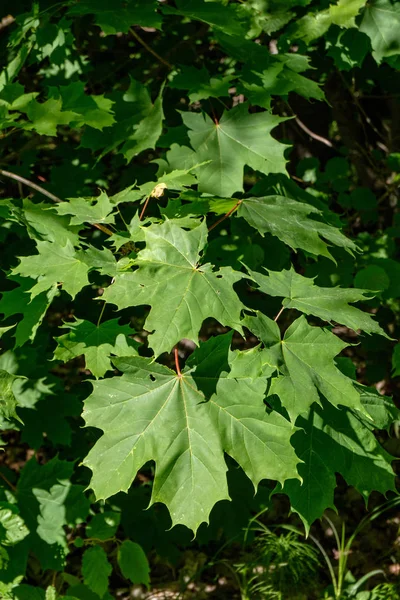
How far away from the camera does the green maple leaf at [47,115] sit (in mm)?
2148

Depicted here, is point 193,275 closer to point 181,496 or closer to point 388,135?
point 181,496

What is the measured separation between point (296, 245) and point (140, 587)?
2.17 metres

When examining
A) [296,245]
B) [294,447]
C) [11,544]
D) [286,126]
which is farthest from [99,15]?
[11,544]

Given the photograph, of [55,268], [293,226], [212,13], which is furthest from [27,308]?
[212,13]

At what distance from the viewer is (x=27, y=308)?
210 centimetres

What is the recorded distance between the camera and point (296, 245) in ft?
6.71

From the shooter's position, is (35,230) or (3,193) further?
(3,193)

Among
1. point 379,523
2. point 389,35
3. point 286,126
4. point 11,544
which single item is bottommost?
point 379,523

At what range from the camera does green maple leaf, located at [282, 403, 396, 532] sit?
187 centimetres

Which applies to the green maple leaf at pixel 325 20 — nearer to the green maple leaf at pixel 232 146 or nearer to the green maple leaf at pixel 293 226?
the green maple leaf at pixel 232 146

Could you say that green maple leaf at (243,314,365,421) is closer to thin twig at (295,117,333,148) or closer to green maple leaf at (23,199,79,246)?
green maple leaf at (23,199,79,246)

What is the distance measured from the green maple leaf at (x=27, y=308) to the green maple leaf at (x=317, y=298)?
0.69 metres

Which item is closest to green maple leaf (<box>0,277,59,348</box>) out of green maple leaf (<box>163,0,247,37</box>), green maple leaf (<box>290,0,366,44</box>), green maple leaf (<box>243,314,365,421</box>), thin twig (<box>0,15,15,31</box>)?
green maple leaf (<box>243,314,365,421</box>)

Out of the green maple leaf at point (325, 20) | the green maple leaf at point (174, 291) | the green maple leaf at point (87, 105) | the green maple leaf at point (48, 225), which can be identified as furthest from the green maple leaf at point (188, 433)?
the green maple leaf at point (325, 20)
